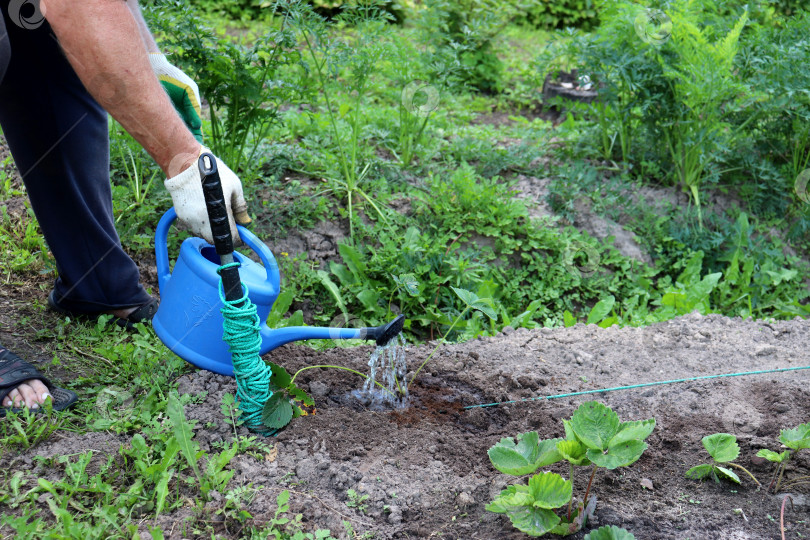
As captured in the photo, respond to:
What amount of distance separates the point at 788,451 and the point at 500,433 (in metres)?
0.73

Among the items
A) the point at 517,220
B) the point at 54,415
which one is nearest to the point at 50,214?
the point at 54,415

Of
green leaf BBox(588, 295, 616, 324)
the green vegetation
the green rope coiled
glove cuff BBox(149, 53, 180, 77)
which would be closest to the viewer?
the green rope coiled

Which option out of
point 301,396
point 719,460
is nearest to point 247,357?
point 301,396

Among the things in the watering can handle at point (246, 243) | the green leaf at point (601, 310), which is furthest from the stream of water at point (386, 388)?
the green leaf at point (601, 310)

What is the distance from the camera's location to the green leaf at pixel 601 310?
3.03 meters

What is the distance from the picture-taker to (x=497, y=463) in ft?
4.83

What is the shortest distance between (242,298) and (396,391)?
0.67 m

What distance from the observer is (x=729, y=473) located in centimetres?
163

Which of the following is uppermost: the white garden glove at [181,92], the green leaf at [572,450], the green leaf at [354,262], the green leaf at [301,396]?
the white garden glove at [181,92]

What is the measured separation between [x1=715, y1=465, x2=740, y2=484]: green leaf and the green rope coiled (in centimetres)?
118

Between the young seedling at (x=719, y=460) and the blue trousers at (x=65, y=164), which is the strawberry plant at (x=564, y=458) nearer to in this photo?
the young seedling at (x=719, y=460)

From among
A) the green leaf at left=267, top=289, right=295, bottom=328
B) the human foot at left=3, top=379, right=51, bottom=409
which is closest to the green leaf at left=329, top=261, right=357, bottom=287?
the green leaf at left=267, top=289, right=295, bottom=328

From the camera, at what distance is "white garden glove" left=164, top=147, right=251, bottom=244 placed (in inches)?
65.5

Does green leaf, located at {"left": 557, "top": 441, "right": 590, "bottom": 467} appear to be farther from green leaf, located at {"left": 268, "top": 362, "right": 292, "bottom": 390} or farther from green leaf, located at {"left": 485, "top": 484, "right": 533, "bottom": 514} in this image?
green leaf, located at {"left": 268, "top": 362, "right": 292, "bottom": 390}
